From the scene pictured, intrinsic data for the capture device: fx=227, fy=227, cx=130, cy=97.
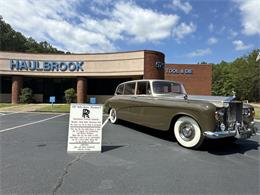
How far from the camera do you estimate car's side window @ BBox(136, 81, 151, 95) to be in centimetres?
789

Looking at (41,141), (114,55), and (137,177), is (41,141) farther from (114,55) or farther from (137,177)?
(114,55)

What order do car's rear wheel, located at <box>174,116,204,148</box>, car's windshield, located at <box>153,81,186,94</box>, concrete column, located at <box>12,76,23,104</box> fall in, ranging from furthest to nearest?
concrete column, located at <box>12,76,23,104</box> → car's windshield, located at <box>153,81,186,94</box> → car's rear wheel, located at <box>174,116,204,148</box>

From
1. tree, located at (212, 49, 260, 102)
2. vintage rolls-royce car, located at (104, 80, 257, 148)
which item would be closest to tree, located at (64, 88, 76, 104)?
vintage rolls-royce car, located at (104, 80, 257, 148)

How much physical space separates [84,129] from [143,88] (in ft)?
10.5

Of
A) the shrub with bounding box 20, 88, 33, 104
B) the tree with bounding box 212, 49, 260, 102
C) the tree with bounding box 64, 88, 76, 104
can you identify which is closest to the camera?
the shrub with bounding box 20, 88, 33, 104

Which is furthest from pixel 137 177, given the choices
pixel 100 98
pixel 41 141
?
pixel 100 98

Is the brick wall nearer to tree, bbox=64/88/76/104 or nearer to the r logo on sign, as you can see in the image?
tree, bbox=64/88/76/104

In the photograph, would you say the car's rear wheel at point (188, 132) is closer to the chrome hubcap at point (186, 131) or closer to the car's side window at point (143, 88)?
the chrome hubcap at point (186, 131)

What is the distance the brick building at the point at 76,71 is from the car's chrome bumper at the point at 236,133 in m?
16.2

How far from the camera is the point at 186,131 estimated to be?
609 cm

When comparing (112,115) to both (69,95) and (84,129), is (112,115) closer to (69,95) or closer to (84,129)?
(84,129)

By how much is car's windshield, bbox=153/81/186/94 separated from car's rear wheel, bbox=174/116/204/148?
1.63 meters

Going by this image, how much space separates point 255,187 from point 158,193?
1.67 metres

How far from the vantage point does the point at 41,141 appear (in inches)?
263
